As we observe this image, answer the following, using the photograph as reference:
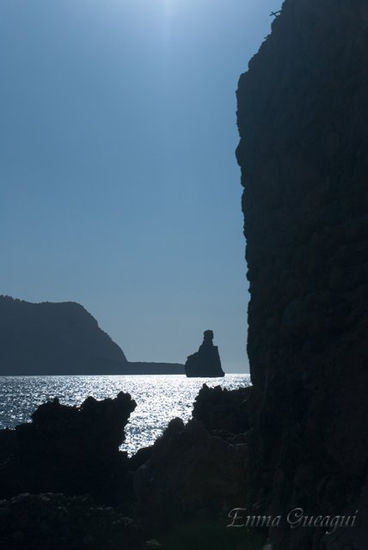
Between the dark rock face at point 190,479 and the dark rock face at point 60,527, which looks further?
the dark rock face at point 190,479

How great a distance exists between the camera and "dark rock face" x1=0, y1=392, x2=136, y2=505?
1009 inches

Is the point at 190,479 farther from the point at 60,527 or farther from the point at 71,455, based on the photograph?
the point at 71,455

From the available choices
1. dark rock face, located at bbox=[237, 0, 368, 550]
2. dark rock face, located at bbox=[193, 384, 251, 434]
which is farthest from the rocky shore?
dark rock face, located at bbox=[237, 0, 368, 550]

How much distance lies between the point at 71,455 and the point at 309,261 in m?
16.3

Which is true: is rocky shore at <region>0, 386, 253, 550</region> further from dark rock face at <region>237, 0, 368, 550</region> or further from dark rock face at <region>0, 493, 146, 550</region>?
dark rock face at <region>237, 0, 368, 550</region>

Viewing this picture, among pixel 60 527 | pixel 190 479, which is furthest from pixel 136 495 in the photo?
pixel 60 527

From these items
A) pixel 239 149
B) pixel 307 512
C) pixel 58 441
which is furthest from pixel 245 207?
pixel 58 441

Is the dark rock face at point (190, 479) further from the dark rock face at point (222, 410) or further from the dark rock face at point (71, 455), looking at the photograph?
the dark rock face at point (222, 410)

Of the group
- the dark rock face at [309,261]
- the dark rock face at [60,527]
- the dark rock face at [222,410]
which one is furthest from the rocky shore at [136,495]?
the dark rock face at [309,261]

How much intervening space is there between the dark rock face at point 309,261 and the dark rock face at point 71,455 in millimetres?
12724

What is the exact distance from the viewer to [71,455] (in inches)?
1036

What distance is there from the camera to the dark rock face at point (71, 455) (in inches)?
1009

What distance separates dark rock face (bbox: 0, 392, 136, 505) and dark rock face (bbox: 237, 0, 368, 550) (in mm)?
12724

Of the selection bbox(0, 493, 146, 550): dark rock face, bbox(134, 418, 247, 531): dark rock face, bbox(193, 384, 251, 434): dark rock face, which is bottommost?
bbox(0, 493, 146, 550): dark rock face
